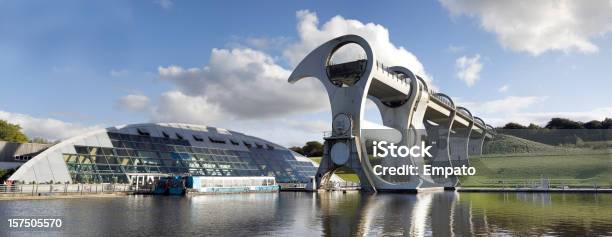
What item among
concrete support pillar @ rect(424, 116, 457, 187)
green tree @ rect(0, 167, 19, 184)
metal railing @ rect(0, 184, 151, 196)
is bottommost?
metal railing @ rect(0, 184, 151, 196)

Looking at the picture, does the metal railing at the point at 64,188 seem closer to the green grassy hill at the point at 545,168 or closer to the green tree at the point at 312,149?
the green grassy hill at the point at 545,168

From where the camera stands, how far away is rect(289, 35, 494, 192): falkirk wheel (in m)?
54.6

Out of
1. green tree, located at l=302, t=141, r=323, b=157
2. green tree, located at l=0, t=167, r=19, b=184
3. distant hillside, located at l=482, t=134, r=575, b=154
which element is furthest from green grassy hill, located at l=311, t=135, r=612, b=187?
green tree, located at l=0, t=167, r=19, b=184

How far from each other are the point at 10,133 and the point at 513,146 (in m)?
113

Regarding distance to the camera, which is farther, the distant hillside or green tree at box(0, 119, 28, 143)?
the distant hillside

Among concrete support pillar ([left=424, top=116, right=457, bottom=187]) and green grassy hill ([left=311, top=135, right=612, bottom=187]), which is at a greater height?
concrete support pillar ([left=424, top=116, right=457, bottom=187])

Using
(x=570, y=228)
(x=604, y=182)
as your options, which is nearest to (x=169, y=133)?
(x=570, y=228)

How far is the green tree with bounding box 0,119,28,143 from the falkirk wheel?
178 ft

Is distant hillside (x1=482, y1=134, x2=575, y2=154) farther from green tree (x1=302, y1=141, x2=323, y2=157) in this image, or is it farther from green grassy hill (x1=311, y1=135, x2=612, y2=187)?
green tree (x1=302, y1=141, x2=323, y2=157)

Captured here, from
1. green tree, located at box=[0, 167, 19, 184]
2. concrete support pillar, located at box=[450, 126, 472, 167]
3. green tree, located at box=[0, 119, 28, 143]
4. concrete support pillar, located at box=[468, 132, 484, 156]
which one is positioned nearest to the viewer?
green tree, located at box=[0, 167, 19, 184]

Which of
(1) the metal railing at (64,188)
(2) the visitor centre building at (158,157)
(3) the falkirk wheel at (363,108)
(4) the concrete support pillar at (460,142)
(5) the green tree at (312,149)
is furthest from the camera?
(5) the green tree at (312,149)

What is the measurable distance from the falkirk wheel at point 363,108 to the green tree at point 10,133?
54.2 m

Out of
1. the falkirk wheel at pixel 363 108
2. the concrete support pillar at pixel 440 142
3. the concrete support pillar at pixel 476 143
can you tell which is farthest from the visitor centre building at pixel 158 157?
the concrete support pillar at pixel 476 143

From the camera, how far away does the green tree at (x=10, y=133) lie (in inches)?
3182
